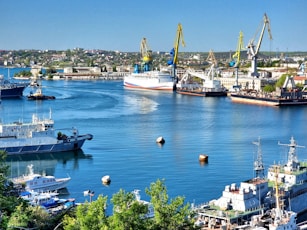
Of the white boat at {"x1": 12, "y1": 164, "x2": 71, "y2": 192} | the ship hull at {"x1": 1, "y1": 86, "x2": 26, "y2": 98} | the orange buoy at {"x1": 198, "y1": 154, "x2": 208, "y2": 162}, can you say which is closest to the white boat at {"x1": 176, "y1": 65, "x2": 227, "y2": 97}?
the ship hull at {"x1": 1, "y1": 86, "x2": 26, "y2": 98}

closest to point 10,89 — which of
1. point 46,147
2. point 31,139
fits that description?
point 46,147

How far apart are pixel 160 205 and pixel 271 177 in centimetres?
627

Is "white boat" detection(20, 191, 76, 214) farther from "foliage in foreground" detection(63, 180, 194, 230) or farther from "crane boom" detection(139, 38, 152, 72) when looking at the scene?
"crane boom" detection(139, 38, 152, 72)

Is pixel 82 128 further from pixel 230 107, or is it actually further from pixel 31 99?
pixel 31 99

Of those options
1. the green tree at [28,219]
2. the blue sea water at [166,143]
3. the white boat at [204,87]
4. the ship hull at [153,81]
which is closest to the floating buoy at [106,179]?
the blue sea water at [166,143]

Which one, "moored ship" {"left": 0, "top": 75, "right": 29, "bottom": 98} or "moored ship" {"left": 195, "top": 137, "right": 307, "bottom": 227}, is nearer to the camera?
"moored ship" {"left": 195, "top": 137, "right": 307, "bottom": 227}

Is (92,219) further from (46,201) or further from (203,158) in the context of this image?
(203,158)

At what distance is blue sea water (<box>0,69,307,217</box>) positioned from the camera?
711 inches

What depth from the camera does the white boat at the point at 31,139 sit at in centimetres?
2245

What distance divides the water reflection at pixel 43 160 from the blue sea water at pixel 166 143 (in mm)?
33

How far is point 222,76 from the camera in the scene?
215 feet

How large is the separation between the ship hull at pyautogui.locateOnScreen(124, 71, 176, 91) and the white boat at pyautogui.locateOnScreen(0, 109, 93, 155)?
3736 cm

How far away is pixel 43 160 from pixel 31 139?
1.21 metres

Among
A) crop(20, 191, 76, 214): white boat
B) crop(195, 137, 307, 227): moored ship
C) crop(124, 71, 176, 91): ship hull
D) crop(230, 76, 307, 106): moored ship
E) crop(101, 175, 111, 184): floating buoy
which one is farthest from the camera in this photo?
crop(124, 71, 176, 91): ship hull
